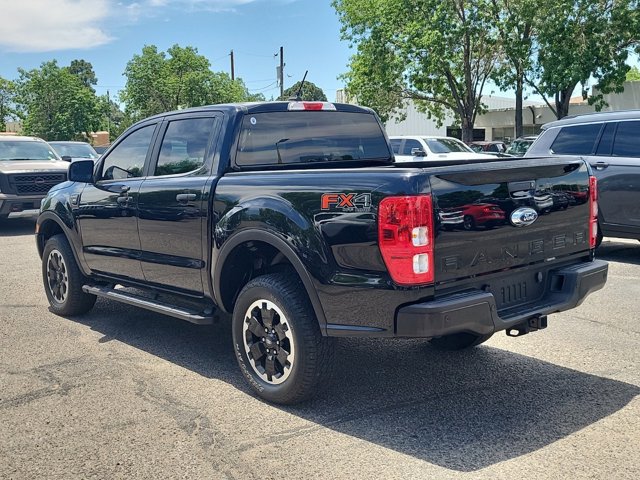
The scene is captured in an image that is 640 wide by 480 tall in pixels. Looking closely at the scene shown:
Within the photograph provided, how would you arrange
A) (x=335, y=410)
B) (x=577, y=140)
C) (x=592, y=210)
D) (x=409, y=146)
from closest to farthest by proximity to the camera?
(x=335, y=410), (x=592, y=210), (x=577, y=140), (x=409, y=146)

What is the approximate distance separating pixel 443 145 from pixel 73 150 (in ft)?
33.7

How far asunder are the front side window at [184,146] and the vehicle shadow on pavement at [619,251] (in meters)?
6.46

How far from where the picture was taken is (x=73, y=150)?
18953mm

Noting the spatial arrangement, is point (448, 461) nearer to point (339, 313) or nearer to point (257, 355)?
point (339, 313)

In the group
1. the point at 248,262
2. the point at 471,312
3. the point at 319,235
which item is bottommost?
the point at 471,312

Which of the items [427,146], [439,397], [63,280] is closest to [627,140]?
[439,397]

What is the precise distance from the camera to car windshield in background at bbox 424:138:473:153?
1788cm

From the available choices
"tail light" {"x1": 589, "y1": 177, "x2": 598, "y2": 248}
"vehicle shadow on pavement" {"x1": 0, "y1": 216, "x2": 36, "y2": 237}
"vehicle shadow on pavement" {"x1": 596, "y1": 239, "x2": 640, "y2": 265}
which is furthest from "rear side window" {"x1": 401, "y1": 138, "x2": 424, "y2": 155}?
"tail light" {"x1": 589, "y1": 177, "x2": 598, "y2": 248}

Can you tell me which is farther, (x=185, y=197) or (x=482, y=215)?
(x=185, y=197)

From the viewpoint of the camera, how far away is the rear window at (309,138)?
4.85 m

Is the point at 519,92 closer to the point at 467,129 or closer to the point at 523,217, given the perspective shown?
the point at 467,129

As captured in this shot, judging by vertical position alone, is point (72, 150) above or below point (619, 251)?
above

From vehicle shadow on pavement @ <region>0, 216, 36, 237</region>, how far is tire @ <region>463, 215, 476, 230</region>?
11.7 m

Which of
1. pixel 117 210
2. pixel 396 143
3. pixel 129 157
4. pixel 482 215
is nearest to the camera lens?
pixel 482 215
